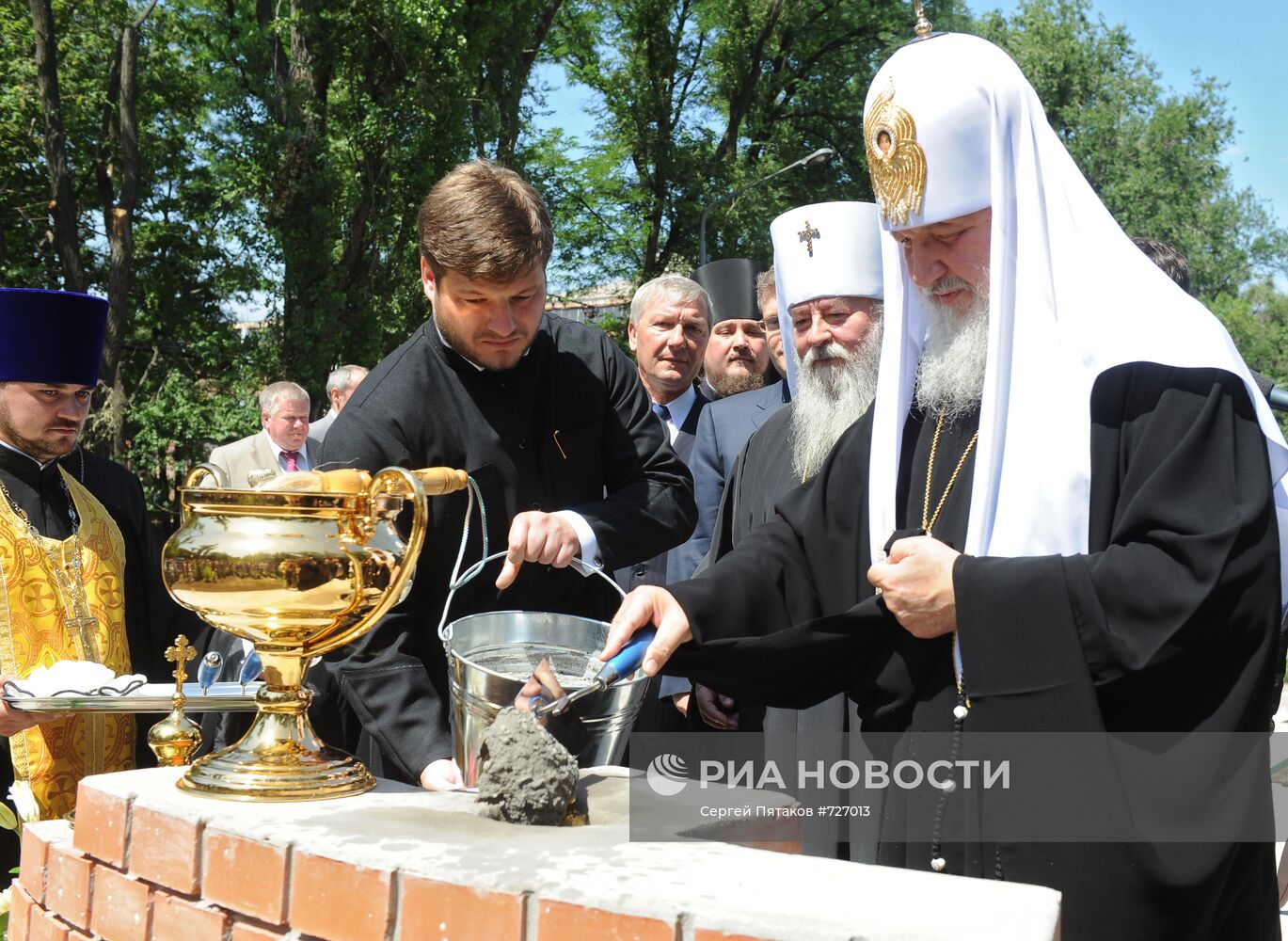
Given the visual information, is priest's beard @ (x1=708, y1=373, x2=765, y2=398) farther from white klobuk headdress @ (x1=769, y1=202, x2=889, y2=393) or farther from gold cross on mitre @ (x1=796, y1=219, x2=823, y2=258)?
gold cross on mitre @ (x1=796, y1=219, x2=823, y2=258)

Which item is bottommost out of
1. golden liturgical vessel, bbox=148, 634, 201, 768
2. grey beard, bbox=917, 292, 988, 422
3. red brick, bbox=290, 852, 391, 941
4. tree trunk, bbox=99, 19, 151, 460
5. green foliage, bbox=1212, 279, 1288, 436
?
red brick, bbox=290, 852, 391, 941

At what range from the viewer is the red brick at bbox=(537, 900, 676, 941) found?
139 centimetres

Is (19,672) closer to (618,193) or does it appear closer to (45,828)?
(45,828)

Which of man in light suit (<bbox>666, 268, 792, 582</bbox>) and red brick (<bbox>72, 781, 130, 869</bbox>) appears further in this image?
man in light suit (<bbox>666, 268, 792, 582</bbox>)

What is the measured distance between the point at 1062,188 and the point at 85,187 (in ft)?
68.6

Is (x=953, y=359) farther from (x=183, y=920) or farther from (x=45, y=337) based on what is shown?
A: (x=45, y=337)

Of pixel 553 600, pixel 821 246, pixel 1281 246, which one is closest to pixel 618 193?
pixel 821 246

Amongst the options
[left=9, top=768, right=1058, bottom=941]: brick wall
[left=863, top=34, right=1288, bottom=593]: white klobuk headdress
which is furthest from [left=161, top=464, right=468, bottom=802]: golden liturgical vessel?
[left=863, top=34, right=1288, bottom=593]: white klobuk headdress

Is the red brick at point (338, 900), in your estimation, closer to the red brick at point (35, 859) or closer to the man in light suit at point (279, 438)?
the red brick at point (35, 859)

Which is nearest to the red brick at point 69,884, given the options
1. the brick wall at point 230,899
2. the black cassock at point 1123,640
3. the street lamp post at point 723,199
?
the brick wall at point 230,899

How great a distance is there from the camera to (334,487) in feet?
6.63

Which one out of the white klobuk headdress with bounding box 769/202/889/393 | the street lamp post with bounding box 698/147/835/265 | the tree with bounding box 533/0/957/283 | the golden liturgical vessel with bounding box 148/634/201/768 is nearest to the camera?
the golden liturgical vessel with bounding box 148/634/201/768

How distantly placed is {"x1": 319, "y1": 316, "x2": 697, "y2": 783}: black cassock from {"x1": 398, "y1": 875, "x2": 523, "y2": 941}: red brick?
102cm

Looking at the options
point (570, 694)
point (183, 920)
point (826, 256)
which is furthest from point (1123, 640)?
point (826, 256)
